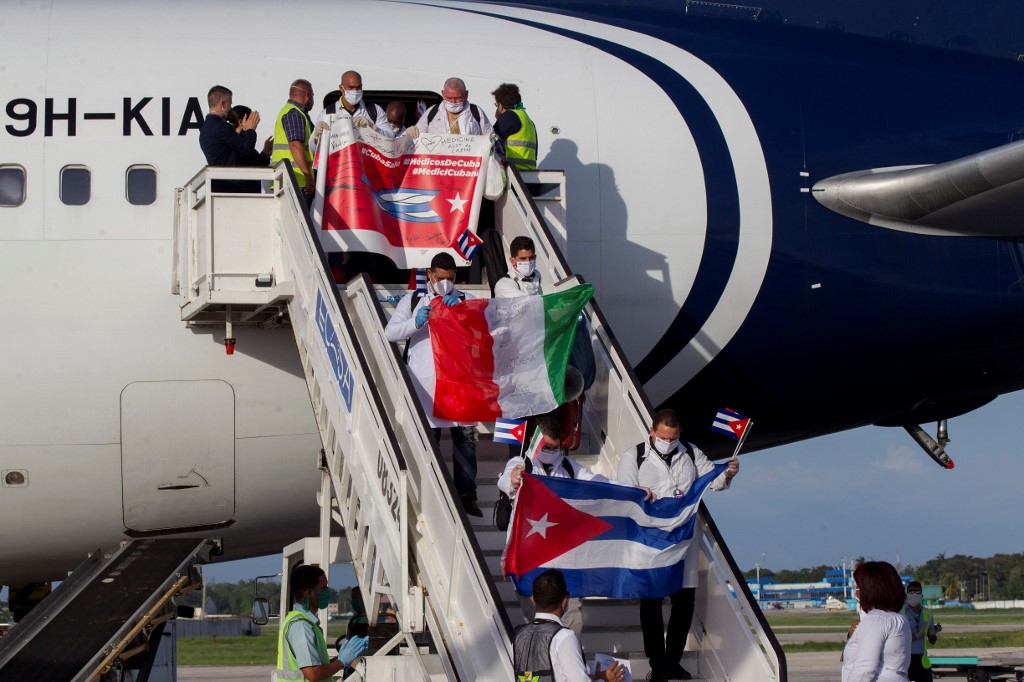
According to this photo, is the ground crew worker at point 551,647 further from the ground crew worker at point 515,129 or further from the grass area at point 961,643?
the grass area at point 961,643

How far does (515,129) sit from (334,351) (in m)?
3.13

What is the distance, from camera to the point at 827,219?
40.2 feet

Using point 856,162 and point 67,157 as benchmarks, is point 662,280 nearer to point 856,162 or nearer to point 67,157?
point 856,162

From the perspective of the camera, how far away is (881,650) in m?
6.25

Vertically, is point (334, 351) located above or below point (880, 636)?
above

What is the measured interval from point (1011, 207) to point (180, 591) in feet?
27.6

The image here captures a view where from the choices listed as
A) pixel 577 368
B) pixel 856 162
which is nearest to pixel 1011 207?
pixel 856 162

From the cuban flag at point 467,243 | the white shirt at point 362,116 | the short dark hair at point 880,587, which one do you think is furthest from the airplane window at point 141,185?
the short dark hair at point 880,587

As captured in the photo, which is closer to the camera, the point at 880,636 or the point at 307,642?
the point at 880,636

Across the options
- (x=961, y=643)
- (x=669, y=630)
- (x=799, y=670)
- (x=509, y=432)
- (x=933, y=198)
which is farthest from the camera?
(x=961, y=643)

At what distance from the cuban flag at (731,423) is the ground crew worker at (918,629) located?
5.41 metres

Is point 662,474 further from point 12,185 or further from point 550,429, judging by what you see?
point 12,185

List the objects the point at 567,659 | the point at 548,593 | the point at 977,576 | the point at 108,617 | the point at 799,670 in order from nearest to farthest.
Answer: the point at 567,659
the point at 548,593
the point at 108,617
the point at 799,670
the point at 977,576

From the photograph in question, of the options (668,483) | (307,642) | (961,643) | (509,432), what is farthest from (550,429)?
(961,643)
